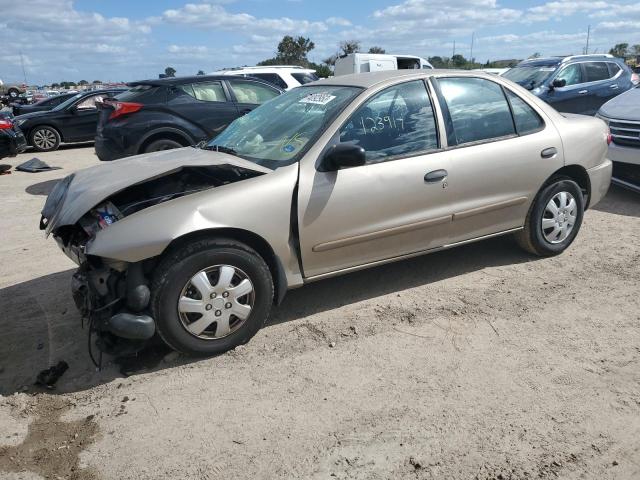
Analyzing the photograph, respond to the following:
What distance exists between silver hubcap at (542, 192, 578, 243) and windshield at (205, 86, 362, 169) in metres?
2.08

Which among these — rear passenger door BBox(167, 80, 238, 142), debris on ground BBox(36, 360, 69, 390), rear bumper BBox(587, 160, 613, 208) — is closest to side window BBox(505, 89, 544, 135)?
rear bumper BBox(587, 160, 613, 208)

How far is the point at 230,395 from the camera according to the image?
325 centimetres

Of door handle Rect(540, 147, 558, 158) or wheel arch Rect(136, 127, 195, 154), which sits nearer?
door handle Rect(540, 147, 558, 158)

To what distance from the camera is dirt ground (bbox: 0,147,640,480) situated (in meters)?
2.70

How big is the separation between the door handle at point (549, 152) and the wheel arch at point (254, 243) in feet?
8.27

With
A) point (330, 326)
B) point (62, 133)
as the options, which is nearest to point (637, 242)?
point (330, 326)

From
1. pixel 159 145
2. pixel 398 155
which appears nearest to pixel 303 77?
pixel 159 145

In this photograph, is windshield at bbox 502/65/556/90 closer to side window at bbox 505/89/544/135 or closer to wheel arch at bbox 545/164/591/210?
wheel arch at bbox 545/164/591/210

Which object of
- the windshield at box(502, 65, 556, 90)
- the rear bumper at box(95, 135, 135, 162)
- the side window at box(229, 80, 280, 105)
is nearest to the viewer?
the rear bumper at box(95, 135, 135, 162)

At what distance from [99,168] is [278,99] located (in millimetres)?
1608

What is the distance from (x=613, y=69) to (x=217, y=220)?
12.0 metres

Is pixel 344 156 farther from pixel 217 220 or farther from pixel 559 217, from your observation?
pixel 559 217

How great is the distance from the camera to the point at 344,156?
148 inches

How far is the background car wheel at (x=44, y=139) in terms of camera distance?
46.7 ft
